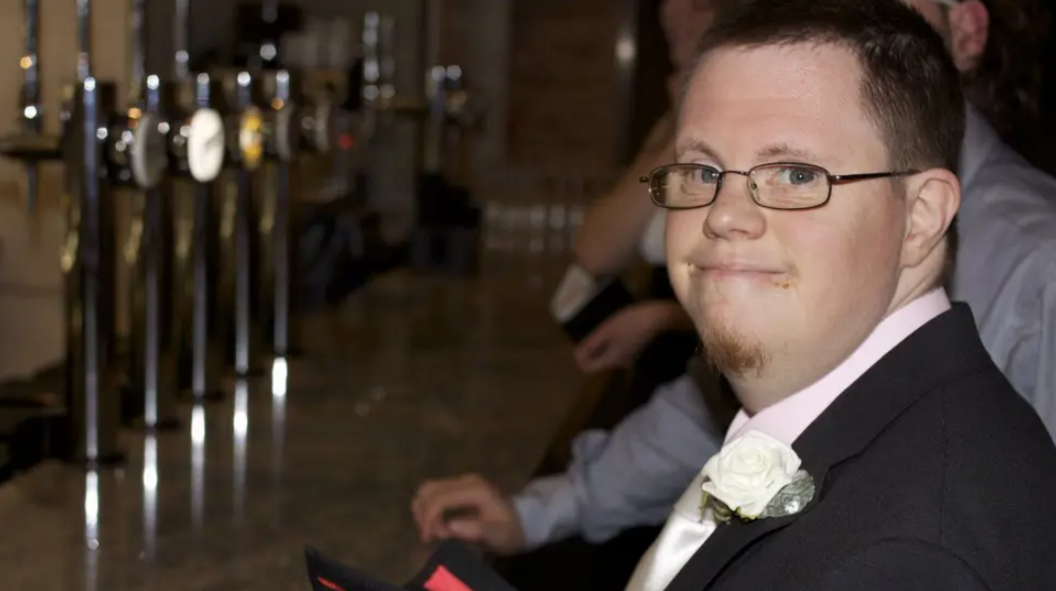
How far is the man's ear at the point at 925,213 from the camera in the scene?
1075 mm

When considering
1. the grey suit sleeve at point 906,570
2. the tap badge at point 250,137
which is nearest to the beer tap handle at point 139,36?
the tap badge at point 250,137

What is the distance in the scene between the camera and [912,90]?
1.08 m

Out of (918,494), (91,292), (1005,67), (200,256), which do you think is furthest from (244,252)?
(918,494)

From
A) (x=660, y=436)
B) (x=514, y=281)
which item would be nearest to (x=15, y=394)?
(x=660, y=436)

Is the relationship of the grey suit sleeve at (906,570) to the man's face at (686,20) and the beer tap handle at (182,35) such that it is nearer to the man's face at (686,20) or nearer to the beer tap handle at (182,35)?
the man's face at (686,20)

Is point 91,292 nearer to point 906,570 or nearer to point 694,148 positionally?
point 694,148

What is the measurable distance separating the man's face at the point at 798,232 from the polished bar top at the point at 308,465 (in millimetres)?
572

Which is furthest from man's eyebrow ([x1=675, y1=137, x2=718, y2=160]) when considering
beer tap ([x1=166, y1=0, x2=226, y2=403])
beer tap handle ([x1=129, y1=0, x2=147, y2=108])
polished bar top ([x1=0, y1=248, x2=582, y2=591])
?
beer tap handle ([x1=129, y1=0, x2=147, y2=108])

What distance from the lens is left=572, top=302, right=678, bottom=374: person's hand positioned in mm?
2256

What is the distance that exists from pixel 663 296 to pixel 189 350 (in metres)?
0.74

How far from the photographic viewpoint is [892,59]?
1072 mm

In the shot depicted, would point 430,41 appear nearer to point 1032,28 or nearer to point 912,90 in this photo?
point 1032,28

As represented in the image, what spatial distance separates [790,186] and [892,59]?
115 millimetres

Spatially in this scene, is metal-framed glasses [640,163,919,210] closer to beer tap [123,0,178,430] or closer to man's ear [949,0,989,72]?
man's ear [949,0,989,72]
